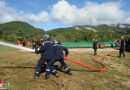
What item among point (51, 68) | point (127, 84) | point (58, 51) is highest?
point (58, 51)

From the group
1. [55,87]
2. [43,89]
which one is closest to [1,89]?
[43,89]

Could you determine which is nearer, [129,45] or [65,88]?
[65,88]

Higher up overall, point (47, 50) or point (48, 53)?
point (47, 50)

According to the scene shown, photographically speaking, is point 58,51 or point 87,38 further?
point 87,38

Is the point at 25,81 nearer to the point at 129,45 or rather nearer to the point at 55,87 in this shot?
the point at 55,87

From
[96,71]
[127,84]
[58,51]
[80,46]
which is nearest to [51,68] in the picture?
[58,51]

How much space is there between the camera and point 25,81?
4.35m

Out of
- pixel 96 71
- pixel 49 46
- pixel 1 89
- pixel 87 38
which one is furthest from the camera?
pixel 87 38

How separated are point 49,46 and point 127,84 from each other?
3749mm

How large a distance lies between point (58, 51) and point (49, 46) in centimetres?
53

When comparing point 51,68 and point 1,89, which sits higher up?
point 51,68

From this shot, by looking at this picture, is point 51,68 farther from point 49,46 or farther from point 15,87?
point 15,87

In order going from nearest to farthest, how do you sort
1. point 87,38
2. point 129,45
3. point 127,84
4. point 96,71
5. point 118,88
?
point 118,88 < point 127,84 < point 96,71 < point 129,45 < point 87,38

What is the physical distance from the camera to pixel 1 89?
362 cm
